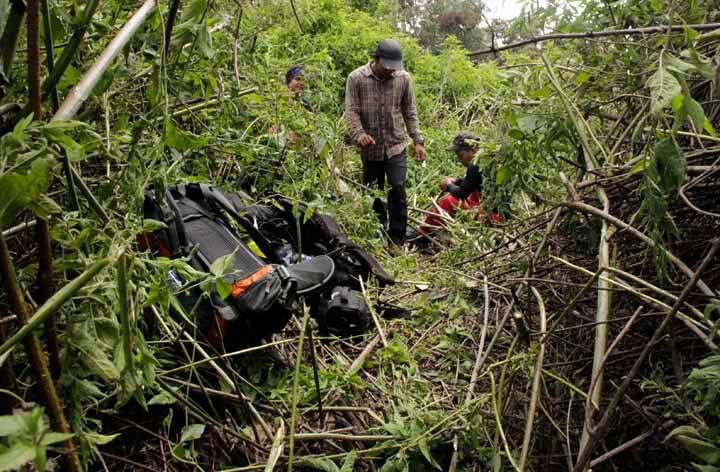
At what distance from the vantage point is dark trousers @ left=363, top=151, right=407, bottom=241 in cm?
511

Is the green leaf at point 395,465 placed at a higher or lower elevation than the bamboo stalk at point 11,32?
lower

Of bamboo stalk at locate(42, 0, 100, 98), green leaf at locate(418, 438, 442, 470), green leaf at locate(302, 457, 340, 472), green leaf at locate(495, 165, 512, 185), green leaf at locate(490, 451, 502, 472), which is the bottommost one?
green leaf at locate(418, 438, 442, 470)

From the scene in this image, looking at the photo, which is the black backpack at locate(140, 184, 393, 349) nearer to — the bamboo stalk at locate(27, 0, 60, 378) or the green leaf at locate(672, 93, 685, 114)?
the bamboo stalk at locate(27, 0, 60, 378)

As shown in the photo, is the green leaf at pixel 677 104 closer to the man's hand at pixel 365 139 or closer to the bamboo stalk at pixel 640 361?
the bamboo stalk at pixel 640 361

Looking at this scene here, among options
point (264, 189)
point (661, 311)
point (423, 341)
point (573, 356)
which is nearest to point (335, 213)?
point (264, 189)

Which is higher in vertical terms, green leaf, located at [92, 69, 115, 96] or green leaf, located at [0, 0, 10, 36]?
green leaf, located at [0, 0, 10, 36]

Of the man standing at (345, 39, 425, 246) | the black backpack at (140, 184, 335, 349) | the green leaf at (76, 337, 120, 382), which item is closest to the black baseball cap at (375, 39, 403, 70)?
the man standing at (345, 39, 425, 246)

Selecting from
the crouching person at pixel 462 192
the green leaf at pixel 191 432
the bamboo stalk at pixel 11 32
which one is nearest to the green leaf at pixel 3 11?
the bamboo stalk at pixel 11 32

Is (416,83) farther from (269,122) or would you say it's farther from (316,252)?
(316,252)

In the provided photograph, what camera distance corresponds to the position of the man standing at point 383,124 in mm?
5141

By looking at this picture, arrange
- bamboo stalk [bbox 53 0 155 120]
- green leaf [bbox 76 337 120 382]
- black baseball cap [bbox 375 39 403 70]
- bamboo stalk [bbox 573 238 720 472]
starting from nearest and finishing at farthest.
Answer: bamboo stalk [bbox 53 0 155 120] < green leaf [bbox 76 337 120 382] < bamboo stalk [bbox 573 238 720 472] < black baseball cap [bbox 375 39 403 70]

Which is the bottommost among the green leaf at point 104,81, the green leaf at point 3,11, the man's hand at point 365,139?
the man's hand at point 365,139

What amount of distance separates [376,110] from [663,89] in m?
4.19

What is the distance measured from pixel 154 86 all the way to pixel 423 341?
199cm
